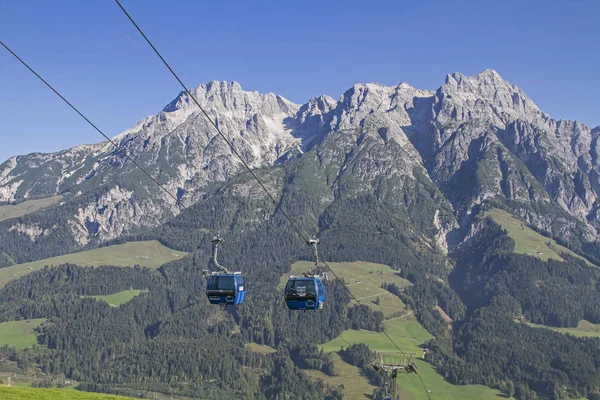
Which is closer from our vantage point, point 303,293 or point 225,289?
point 225,289

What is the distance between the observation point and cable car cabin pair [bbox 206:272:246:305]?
232 feet

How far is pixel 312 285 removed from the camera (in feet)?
235

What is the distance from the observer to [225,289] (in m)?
70.9

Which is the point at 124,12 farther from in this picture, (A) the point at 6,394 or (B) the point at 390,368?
(A) the point at 6,394

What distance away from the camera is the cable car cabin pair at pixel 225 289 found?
7056 cm

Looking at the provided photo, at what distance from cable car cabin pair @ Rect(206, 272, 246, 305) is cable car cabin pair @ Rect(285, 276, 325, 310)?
579 cm

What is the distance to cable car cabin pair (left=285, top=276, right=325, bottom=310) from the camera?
Answer: 71.1 meters

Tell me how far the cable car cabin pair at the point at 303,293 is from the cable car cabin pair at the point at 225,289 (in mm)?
5793

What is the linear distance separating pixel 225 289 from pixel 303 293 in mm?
9016

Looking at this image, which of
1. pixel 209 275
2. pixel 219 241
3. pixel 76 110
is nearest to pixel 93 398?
pixel 209 275

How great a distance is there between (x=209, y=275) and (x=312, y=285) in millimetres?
12363

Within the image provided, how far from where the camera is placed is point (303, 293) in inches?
2810

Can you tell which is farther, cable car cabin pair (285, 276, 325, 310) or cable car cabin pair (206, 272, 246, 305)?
cable car cabin pair (285, 276, 325, 310)

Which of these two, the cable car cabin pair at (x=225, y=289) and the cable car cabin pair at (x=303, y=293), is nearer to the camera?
the cable car cabin pair at (x=225, y=289)
